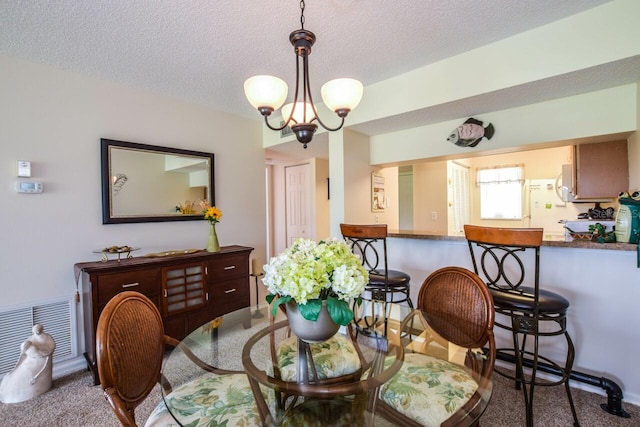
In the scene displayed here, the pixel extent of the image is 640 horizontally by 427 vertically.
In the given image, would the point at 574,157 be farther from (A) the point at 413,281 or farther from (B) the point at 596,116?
(A) the point at 413,281

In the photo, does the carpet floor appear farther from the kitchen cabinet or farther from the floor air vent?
the kitchen cabinet

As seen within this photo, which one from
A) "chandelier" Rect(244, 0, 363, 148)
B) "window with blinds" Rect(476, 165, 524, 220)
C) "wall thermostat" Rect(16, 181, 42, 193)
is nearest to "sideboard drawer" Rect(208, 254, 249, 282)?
"wall thermostat" Rect(16, 181, 42, 193)

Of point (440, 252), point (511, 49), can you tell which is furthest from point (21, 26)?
point (440, 252)

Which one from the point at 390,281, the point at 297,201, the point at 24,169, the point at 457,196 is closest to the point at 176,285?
the point at 24,169

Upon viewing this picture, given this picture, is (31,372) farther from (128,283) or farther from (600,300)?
(600,300)

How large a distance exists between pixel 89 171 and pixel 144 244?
785mm

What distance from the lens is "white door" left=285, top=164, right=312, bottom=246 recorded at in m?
4.88

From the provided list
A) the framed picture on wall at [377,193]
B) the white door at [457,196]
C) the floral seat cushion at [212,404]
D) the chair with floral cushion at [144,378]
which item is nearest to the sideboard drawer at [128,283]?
the chair with floral cushion at [144,378]

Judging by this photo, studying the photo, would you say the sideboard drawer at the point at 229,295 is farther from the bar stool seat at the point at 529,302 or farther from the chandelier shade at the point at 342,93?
the bar stool seat at the point at 529,302

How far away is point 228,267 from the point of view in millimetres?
2963

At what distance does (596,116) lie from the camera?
6.95 ft

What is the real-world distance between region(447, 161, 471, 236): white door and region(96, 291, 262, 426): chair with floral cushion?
442 cm

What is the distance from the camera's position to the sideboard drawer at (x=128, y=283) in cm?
215

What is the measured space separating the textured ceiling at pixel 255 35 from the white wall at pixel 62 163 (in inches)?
8.6
